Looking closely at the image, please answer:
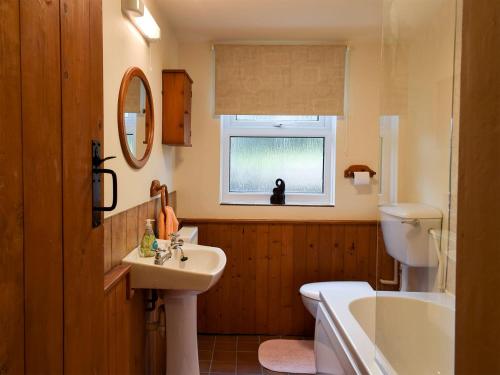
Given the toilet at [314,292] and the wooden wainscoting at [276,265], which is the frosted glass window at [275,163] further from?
the toilet at [314,292]

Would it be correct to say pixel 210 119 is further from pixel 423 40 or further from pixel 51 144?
pixel 51 144

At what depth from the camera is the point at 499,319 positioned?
41 cm

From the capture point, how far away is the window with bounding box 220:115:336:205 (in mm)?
2756

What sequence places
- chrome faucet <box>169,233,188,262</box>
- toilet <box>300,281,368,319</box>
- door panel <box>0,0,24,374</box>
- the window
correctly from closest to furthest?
door panel <box>0,0,24,374</box>
chrome faucet <box>169,233,188,262</box>
toilet <box>300,281,368,319</box>
the window

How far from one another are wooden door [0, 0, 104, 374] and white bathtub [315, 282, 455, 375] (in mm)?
929

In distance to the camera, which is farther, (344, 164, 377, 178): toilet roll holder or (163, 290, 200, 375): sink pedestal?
(344, 164, 377, 178): toilet roll holder

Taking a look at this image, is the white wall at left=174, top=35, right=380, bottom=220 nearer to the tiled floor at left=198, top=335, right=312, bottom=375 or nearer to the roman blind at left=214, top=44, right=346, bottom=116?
the roman blind at left=214, top=44, right=346, bottom=116

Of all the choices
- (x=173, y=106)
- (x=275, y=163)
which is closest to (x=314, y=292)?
(x=275, y=163)

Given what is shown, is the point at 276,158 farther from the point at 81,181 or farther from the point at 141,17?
the point at 81,181

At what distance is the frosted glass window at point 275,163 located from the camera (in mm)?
2785

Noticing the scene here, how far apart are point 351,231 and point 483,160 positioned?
230 cm

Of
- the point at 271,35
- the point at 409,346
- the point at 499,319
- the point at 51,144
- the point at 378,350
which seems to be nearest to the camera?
the point at 499,319

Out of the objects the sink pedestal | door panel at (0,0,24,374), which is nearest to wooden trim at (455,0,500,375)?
door panel at (0,0,24,374)

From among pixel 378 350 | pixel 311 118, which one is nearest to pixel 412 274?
pixel 378 350
